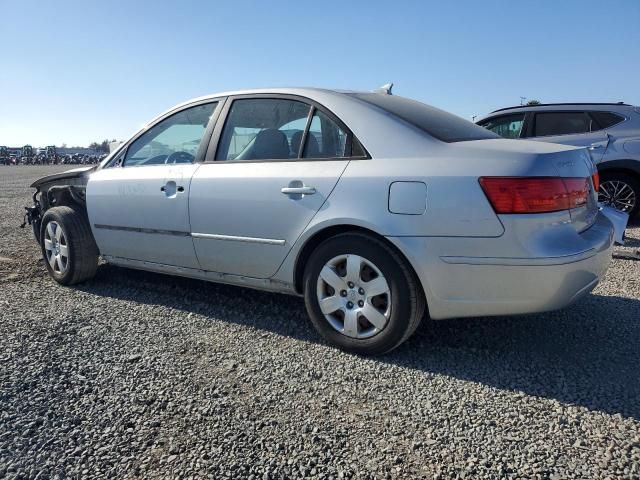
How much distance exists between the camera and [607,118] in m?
6.87

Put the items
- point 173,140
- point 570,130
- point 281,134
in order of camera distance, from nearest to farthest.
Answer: point 281,134, point 173,140, point 570,130

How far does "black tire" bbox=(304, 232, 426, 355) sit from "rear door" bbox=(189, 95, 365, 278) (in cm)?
26

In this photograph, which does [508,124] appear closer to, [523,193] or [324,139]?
[324,139]

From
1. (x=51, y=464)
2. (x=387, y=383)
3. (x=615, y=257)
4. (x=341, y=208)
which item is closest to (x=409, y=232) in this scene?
(x=341, y=208)

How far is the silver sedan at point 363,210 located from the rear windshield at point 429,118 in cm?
2

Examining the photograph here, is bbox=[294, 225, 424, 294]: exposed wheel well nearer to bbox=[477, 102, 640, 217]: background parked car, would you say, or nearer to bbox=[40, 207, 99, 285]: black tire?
bbox=[40, 207, 99, 285]: black tire

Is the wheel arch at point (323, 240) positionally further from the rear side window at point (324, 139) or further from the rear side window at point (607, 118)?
the rear side window at point (607, 118)

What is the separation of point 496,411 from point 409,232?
97 centimetres

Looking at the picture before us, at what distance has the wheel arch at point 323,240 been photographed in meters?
2.78

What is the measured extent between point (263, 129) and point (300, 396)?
1830 millimetres

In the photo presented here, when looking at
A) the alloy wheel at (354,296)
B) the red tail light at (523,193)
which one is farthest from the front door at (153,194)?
the red tail light at (523,193)

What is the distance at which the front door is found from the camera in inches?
144

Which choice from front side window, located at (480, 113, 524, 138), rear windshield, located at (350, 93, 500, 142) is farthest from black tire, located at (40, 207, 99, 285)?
front side window, located at (480, 113, 524, 138)

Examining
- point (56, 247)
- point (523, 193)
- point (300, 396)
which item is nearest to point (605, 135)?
point (523, 193)
